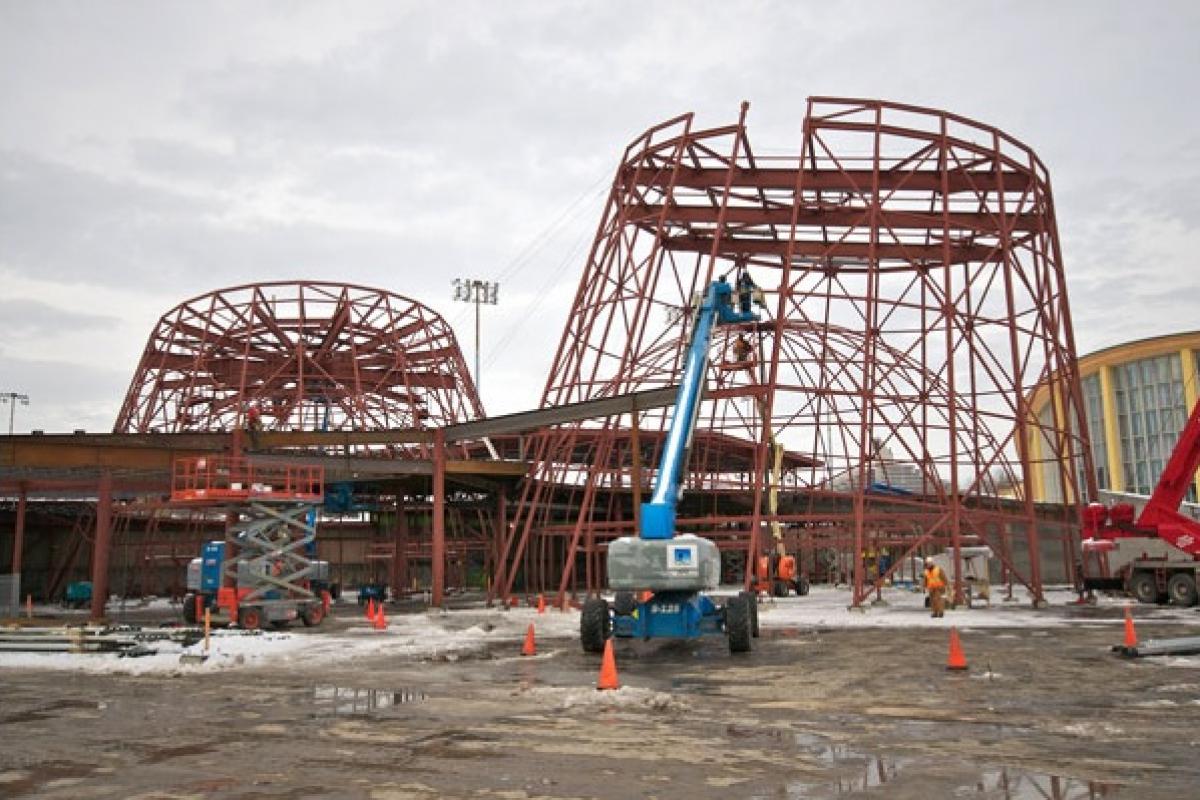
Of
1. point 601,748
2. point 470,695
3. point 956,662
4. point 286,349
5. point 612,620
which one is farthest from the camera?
point 286,349

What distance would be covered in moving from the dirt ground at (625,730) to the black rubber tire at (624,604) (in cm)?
124

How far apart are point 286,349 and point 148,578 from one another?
40.9 ft

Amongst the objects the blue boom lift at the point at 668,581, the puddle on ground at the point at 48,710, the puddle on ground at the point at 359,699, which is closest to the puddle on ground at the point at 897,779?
the puddle on ground at the point at 359,699

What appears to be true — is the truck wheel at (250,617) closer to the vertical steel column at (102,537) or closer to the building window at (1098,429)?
the vertical steel column at (102,537)

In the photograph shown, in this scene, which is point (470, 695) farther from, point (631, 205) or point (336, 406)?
point (336, 406)

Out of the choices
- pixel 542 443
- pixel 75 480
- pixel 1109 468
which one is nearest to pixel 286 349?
pixel 75 480

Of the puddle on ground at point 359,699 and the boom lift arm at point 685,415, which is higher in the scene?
the boom lift arm at point 685,415

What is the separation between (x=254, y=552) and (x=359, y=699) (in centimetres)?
1442

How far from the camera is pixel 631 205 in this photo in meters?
31.8

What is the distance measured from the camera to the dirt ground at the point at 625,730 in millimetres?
7527

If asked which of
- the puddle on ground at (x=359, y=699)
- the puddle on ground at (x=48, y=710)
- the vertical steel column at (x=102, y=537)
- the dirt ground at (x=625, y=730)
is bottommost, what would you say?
the dirt ground at (x=625, y=730)

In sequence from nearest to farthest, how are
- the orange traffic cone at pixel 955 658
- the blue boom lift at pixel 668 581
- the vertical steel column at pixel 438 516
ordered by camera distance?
the orange traffic cone at pixel 955 658, the blue boom lift at pixel 668 581, the vertical steel column at pixel 438 516

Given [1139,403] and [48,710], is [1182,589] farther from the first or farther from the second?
[1139,403]

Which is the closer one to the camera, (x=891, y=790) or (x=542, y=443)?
(x=891, y=790)
